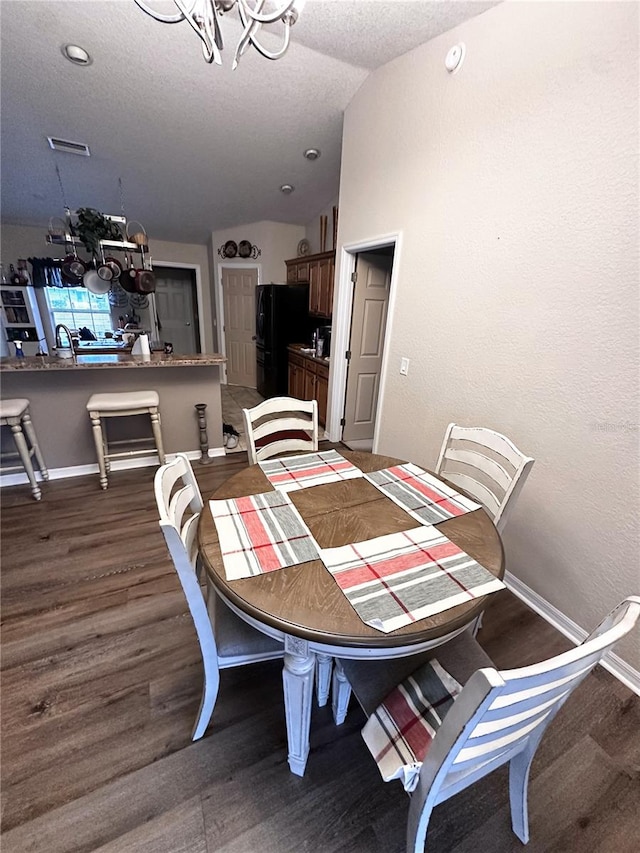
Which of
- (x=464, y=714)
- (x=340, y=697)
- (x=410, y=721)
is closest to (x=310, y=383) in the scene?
(x=340, y=697)

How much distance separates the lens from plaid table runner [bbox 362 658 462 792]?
31.4 inches

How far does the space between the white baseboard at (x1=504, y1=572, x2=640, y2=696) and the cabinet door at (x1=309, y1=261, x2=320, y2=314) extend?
12.0ft

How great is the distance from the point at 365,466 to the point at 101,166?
4.35 metres

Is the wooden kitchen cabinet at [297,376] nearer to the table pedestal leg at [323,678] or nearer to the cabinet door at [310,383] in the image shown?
the cabinet door at [310,383]

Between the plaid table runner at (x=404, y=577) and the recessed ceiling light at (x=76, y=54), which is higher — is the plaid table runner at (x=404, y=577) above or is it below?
below

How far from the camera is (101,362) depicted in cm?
257

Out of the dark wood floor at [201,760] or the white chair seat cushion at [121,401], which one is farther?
the white chair seat cushion at [121,401]

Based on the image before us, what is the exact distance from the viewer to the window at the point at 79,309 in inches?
219

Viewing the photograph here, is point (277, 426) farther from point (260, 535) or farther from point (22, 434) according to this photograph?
point (22, 434)

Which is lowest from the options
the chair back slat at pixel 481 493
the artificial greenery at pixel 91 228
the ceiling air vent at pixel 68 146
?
the chair back slat at pixel 481 493

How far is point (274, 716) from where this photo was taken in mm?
1288

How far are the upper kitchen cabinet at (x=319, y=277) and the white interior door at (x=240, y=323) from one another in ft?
3.54

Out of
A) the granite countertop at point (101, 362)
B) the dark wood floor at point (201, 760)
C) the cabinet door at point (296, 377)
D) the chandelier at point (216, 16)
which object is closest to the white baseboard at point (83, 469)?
the granite countertop at point (101, 362)

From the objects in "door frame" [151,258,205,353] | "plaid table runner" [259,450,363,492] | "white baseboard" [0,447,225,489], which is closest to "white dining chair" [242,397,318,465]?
"plaid table runner" [259,450,363,492]
